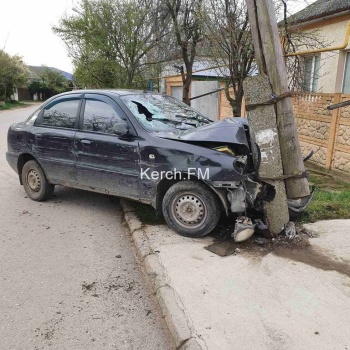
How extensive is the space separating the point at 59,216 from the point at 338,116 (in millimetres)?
5525

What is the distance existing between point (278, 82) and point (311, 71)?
7.18 meters

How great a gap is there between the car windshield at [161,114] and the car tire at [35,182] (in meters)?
1.97

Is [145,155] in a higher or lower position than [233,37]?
lower

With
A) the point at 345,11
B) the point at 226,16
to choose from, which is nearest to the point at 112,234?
the point at 226,16

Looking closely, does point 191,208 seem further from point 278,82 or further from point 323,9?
point 323,9

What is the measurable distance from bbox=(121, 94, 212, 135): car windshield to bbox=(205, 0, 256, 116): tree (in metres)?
1.42

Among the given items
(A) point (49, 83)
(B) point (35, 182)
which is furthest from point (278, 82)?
(A) point (49, 83)

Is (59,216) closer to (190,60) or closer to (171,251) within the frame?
(171,251)

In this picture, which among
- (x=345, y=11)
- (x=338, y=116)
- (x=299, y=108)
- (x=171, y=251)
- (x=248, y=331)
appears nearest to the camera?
(x=248, y=331)

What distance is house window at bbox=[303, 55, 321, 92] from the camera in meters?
9.95

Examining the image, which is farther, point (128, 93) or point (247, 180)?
point (128, 93)

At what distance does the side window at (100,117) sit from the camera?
4.67 metres

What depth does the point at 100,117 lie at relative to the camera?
481cm

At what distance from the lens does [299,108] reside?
8117 millimetres
